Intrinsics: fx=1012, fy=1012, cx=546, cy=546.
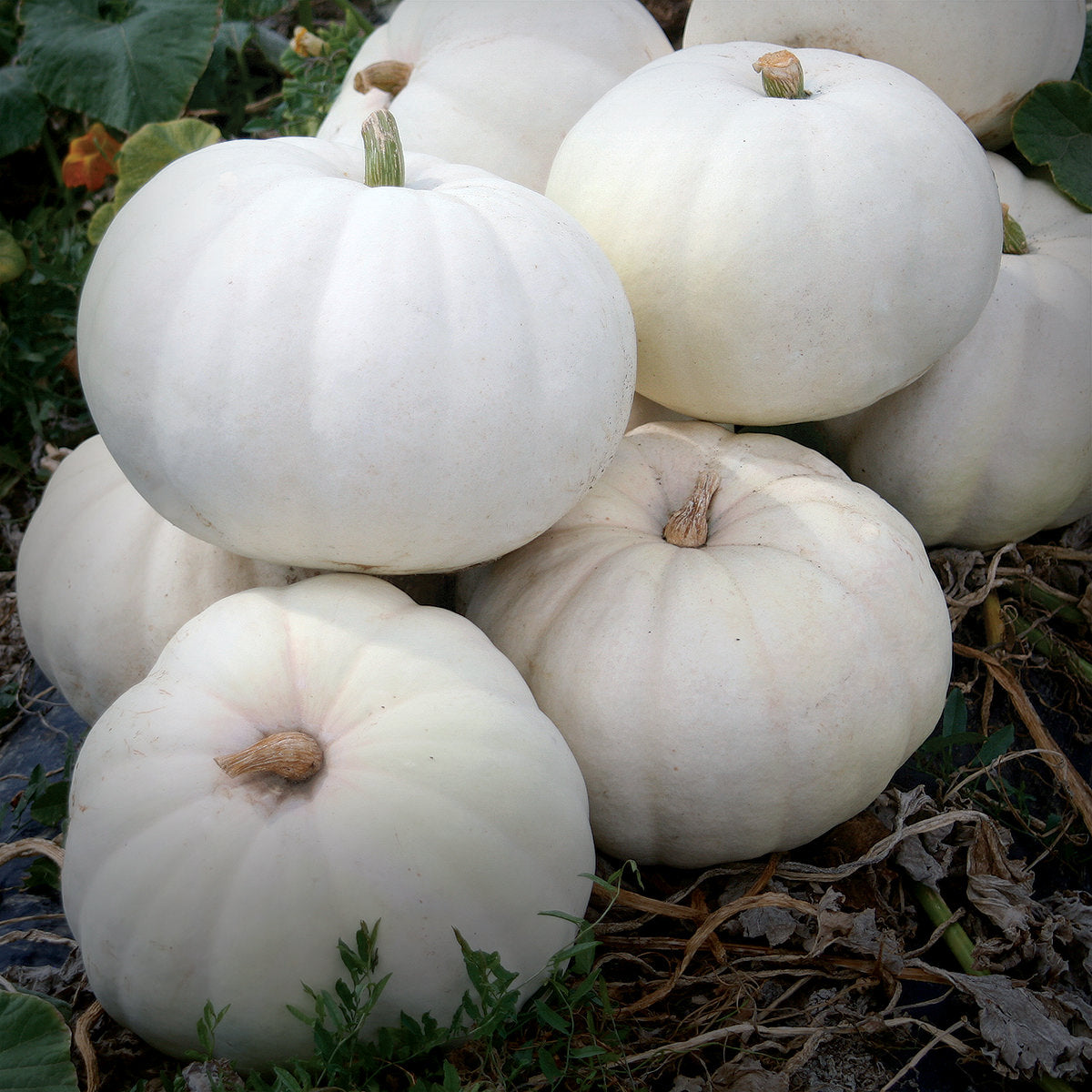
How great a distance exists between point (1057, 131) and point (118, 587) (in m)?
1.83

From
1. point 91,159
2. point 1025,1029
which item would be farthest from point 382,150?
point 91,159

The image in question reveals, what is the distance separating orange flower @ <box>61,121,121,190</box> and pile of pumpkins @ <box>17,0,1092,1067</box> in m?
1.38

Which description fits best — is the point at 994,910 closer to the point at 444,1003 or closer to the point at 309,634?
the point at 444,1003

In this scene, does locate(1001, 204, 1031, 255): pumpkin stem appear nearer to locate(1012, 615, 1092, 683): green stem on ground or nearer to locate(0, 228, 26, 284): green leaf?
locate(1012, 615, 1092, 683): green stem on ground

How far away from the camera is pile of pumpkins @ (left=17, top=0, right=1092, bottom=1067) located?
3.56 ft

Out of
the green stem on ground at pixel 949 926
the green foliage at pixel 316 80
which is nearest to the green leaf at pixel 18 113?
the green foliage at pixel 316 80

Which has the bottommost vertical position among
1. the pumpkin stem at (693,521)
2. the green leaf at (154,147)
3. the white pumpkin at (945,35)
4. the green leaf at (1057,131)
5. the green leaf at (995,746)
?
the green leaf at (995,746)

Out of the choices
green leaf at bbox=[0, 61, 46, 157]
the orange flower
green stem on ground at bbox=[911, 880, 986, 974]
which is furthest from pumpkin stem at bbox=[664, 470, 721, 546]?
green leaf at bbox=[0, 61, 46, 157]

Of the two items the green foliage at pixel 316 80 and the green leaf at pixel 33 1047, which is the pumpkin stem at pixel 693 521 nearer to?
the green leaf at pixel 33 1047

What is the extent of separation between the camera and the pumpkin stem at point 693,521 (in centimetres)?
143

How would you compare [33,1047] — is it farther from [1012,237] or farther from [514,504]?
[1012,237]

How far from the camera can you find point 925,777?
161cm

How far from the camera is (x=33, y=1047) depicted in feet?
3.54

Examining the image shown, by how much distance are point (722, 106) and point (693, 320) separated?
311 millimetres
